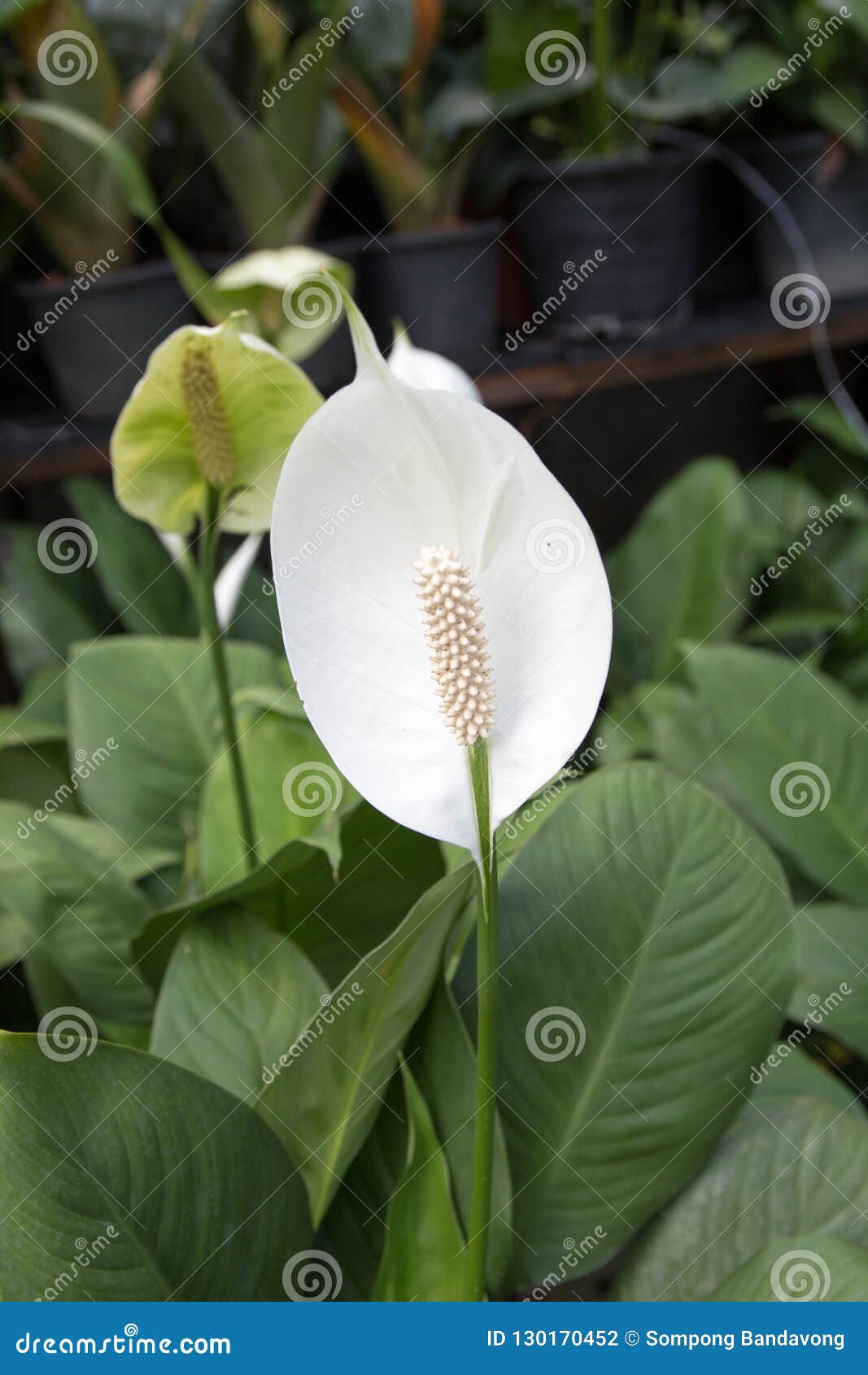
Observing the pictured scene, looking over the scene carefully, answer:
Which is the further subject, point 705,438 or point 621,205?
point 705,438

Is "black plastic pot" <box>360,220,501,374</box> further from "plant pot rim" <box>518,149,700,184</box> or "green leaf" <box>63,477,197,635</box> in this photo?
"green leaf" <box>63,477,197,635</box>

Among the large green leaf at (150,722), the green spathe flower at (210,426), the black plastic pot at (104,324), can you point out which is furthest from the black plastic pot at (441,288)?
the green spathe flower at (210,426)

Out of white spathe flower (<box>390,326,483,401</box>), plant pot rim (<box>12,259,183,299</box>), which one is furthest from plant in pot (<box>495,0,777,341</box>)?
white spathe flower (<box>390,326,483,401</box>)

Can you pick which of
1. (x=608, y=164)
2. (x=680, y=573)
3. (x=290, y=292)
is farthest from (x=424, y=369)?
(x=608, y=164)

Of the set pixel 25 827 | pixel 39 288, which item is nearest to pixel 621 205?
pixel 39 288

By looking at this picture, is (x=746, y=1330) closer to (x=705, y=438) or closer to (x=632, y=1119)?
(x=632, y=1119)

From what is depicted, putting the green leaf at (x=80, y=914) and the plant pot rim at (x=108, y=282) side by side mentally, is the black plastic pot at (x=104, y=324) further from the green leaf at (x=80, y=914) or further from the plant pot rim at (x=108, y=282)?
the green leaf at (x=80, y=914)
